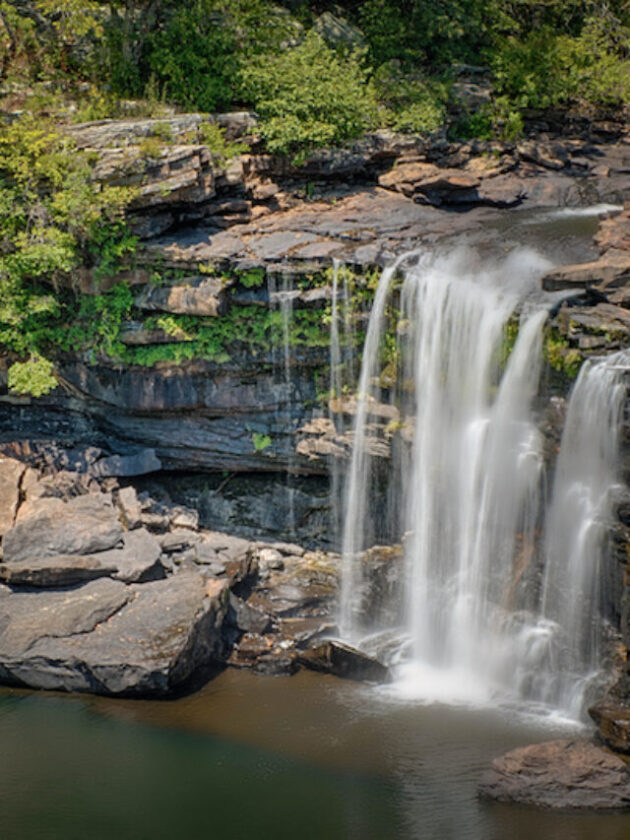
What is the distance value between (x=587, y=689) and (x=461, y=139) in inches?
584

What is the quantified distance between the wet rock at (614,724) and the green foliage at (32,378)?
37.2 ft

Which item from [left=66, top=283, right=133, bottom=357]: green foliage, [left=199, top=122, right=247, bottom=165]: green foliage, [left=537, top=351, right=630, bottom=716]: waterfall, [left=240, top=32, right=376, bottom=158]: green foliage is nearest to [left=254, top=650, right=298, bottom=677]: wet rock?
[left=537, top=351, right=630, bottom=716]: waterfall

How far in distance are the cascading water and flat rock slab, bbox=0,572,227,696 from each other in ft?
10.6

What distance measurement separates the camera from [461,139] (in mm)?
22578

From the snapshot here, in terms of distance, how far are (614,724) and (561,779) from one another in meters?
1.54

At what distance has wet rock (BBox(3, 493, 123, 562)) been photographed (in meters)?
15.2

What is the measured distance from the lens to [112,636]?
542 inches

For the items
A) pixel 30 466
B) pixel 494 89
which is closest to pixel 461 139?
pixel 494 89

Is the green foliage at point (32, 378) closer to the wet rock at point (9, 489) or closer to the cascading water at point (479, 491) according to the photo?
the wet rock at point (9, 489)

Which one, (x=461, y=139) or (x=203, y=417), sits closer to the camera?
(x=203, y=417)

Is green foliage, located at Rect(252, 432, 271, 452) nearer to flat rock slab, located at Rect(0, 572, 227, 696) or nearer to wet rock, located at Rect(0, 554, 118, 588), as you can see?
flat rock slab, located at Rect(0, 572, 227, 696)

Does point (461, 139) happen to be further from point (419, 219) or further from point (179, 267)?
point (179, 267)

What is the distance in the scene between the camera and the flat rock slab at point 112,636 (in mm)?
13305

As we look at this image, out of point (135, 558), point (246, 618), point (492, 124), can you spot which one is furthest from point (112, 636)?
point (492, 124)
